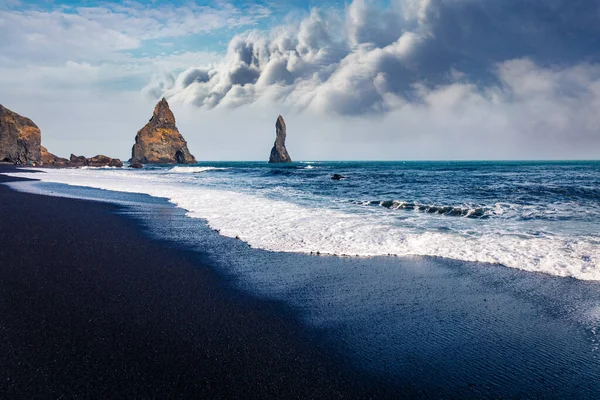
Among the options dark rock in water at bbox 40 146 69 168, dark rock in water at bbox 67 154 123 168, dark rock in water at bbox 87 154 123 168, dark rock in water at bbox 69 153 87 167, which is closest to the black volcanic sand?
dark rock in water at bbox 87 154 123 168

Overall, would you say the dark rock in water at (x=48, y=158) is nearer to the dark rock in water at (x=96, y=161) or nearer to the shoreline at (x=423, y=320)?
the dark rock in water at (x=96, y=161)

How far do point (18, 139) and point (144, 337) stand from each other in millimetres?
107590

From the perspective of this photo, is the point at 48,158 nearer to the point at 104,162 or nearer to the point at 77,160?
the point at 77,160

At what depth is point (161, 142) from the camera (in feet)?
500

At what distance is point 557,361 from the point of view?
167 inches

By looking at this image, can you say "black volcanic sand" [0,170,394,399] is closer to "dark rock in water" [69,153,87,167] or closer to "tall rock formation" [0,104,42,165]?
"tall rock formation" [0,104,42,165]

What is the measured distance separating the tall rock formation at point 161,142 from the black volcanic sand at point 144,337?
152869 mm

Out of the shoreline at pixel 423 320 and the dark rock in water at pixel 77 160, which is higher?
the dark rock in water at pixel 77 160

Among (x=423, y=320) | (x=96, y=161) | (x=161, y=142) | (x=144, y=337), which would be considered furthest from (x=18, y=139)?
(x=423, y=320)

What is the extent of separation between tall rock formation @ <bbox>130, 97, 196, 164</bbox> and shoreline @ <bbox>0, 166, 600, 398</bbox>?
153 meters

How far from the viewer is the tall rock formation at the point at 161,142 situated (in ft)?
488

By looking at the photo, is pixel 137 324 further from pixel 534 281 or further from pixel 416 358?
pixel 534 281

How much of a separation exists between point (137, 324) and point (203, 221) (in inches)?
347

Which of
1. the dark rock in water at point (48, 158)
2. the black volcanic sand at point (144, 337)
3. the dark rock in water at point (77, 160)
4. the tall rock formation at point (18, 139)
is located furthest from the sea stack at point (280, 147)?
the black volcanic sand at point (144, 337)
